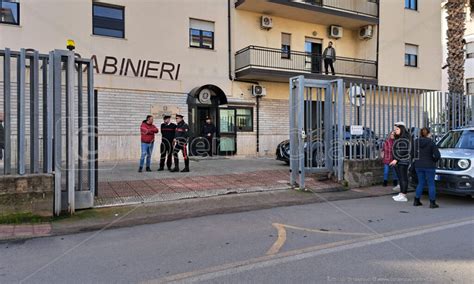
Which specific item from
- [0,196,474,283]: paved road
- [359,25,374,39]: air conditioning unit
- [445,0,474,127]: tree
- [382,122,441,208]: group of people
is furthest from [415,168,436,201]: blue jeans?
[359,25,374,39]: air conditioning unit

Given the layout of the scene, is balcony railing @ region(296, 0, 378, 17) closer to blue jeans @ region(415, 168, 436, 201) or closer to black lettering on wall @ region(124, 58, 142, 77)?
black lettering on wall @ region(124, 58, 142, 77)

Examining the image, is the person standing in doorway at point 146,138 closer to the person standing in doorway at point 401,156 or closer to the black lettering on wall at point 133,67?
the black lettering on wall at point 133,67

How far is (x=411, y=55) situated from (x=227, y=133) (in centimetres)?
1221

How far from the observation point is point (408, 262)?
441 cm

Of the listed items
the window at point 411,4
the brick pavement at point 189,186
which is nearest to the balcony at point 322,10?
the window at point 411,4

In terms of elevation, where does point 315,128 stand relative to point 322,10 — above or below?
below

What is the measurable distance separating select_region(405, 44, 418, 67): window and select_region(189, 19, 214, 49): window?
11.7m

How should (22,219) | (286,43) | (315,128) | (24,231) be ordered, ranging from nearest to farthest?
(24,231), (22,219), (315,128), (286,43)

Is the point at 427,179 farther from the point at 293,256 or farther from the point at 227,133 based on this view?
the point at 227,133

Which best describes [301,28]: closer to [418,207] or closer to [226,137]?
[226,137]

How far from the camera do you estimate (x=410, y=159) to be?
28.8 feet

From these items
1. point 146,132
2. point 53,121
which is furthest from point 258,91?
point 53,121

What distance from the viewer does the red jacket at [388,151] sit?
370 inches

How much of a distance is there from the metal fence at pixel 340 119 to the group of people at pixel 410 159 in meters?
0.73
